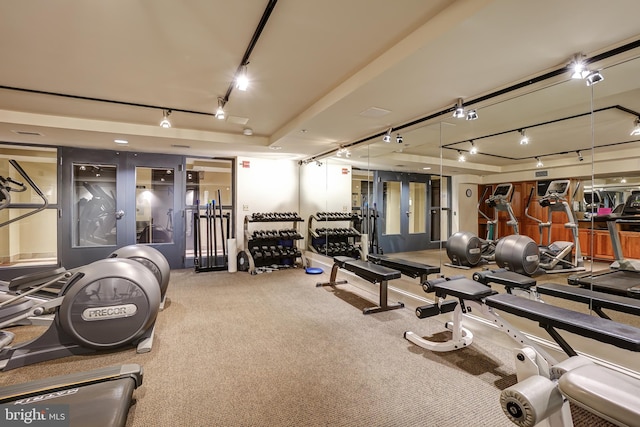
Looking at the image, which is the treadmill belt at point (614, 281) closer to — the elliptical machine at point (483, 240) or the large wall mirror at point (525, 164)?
the large wall mirror at point (525, 164)

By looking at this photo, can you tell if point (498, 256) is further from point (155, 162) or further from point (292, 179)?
point (155, 162)

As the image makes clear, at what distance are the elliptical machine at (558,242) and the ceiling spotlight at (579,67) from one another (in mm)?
1285

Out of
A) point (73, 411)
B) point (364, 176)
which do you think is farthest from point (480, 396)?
point (364, 176)

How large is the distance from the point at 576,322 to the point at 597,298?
0.73 m

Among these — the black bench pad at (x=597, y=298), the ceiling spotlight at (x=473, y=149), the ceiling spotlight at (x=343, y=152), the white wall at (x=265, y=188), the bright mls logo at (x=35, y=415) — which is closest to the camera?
the bright mls logo at (x=35, y=415)

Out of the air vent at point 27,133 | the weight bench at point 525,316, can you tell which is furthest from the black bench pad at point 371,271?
the air vent at point 27,133

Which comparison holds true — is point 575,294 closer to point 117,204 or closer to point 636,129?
point 636,129

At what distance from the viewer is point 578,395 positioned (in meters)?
0.96

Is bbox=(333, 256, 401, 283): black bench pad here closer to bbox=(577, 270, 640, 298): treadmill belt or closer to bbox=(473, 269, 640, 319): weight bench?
bbox=(473, 269, 640, 319): weight bench

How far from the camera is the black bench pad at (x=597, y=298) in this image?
201 cm

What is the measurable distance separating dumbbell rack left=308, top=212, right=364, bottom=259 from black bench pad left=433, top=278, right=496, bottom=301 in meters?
3.29

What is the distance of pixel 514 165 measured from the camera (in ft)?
12.2

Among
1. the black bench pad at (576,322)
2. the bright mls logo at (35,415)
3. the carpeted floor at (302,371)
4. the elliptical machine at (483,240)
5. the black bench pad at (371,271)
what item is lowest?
the carpeted floor at (302,371)

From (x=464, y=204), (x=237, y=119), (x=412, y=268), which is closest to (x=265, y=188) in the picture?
(x=237, y=119)
